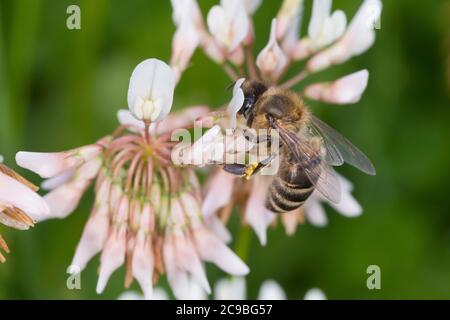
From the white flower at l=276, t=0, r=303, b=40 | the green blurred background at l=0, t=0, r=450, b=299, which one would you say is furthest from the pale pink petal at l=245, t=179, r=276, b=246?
the green blurred background at l=0, t=0, r=450, b=299

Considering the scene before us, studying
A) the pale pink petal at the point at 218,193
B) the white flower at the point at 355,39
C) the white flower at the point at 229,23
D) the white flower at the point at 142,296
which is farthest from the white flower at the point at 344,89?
the white flower at the point at 142,296

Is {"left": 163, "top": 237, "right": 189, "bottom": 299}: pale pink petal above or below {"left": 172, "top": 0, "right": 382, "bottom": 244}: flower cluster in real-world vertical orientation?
below

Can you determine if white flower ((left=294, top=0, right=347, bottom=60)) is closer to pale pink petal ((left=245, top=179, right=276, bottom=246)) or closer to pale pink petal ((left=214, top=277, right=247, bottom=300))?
pale pink petal ((left=245, top=179, right=276, bottom=246))

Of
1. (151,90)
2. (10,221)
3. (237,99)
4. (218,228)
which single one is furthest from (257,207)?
(10,221)

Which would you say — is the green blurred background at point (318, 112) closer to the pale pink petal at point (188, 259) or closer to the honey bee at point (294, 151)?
the pale pink petal at point (188, 259)

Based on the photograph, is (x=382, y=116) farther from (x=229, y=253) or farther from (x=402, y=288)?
(x=229, y=253)

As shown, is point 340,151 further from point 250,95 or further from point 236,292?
point 236,292
